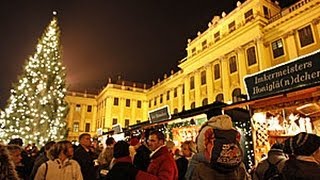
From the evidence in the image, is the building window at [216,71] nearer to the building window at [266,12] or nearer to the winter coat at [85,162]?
the building window at [266,12]

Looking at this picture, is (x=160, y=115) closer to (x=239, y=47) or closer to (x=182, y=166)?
(x=182, y=166)

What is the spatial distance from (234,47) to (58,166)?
2287 cm

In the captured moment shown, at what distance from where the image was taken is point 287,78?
534cm

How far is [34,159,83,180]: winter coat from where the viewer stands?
325 centimetres

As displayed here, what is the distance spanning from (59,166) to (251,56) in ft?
72.0

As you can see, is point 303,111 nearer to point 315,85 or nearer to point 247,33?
point 315,85

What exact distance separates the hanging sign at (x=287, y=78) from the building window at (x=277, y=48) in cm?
1674

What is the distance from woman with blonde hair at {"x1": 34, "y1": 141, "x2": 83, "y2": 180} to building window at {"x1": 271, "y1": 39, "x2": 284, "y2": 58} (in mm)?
20999

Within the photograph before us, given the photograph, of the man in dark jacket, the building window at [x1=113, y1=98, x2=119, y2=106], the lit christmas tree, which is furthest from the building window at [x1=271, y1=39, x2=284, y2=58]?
the building window at [x1=113, y1=98, x2=119, y2=106]

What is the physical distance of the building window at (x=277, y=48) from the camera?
807 inches

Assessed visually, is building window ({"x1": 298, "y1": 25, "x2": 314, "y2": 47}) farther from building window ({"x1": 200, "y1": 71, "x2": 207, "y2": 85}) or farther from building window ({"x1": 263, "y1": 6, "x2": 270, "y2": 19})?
building window ({"x1": 200, "y1": 71, "x2": 207, "y2": 85})

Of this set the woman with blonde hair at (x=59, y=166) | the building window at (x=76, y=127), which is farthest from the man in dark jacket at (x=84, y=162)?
the building window at (x=76, y=127)

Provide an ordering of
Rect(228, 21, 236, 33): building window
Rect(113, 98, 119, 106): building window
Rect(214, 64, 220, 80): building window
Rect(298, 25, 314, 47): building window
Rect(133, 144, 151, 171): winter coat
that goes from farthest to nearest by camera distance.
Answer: Rect(113, 98, 119, 106): building window, Rect(214, 64, 220, 80): building window, Rect(228, 21, 236, 33): building window, Rect(298, 25, 314, 47): building window, Rect(133, 144, 151, 171): winter coat

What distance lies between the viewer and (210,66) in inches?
1051
